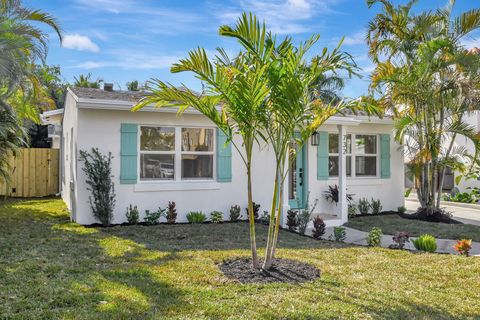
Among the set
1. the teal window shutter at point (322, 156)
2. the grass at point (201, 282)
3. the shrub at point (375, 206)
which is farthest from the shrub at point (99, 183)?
the shrub at point (375, 206)

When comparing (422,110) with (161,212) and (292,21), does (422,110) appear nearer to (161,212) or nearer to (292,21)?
(292,21)

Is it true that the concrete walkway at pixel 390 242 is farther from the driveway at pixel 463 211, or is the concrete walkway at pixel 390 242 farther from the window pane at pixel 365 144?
the window pane at pixel 365 144

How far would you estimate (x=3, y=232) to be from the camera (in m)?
8.31

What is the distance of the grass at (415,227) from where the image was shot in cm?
930

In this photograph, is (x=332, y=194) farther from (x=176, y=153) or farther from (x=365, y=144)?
(x=176, y=153)

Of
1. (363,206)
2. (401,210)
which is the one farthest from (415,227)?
(401,210)

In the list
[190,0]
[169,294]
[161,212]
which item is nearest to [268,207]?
[161,212]

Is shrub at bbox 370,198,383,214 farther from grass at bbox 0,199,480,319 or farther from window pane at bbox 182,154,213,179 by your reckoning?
window pane at bbox 182,154,213,179

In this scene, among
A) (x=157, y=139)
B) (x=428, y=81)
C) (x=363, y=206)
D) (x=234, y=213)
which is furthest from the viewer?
(x=363, y=206)

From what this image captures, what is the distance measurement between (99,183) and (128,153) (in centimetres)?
99

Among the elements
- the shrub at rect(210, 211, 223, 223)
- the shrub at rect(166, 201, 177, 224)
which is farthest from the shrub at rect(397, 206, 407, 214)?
the shrub at rect(166, 201, 177, 224)

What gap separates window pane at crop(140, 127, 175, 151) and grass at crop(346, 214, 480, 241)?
5.14 m

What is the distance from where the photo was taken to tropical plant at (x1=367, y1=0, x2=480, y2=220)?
11.0 m

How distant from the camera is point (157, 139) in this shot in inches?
398
